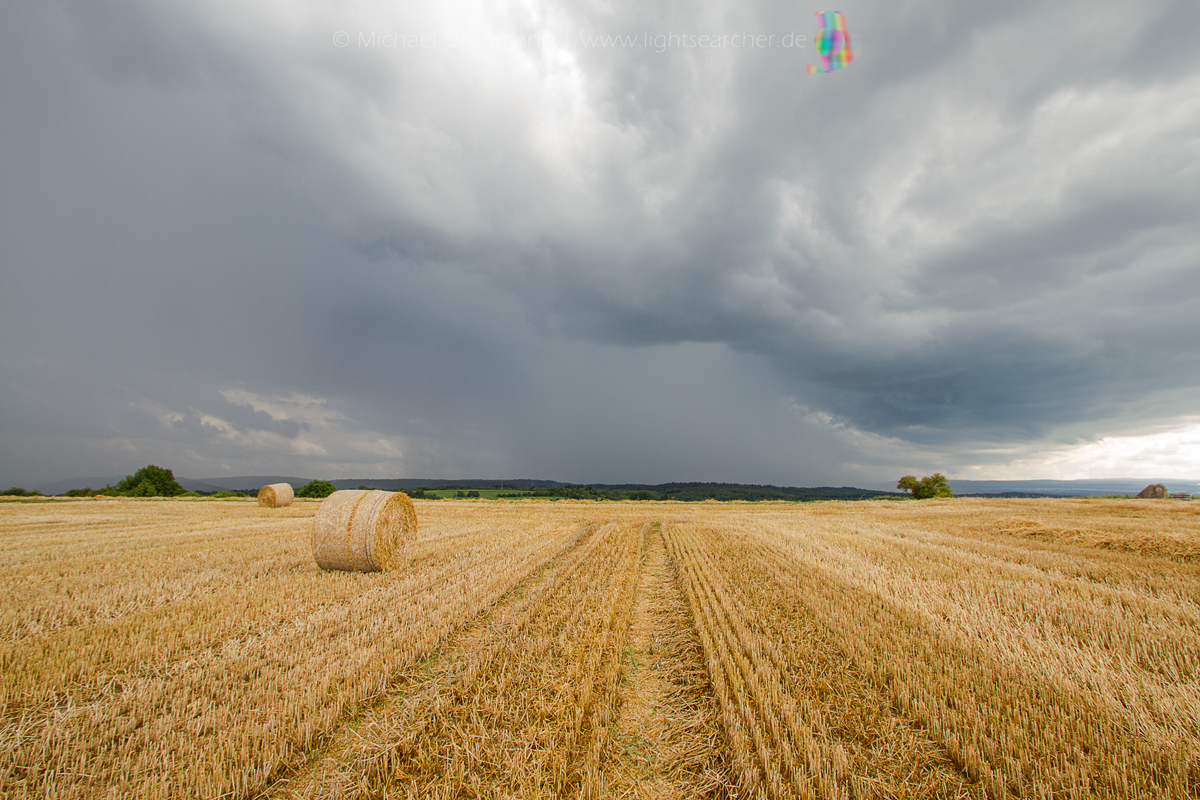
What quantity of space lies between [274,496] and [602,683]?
3513cm

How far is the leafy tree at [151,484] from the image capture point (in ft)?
167

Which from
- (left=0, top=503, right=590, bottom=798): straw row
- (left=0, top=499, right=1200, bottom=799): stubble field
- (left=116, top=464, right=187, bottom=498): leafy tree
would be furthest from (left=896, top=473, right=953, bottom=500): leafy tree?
(left=116, top=464, right=187, bottom=498): leafy tree

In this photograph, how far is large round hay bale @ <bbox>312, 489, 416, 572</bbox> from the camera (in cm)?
1026

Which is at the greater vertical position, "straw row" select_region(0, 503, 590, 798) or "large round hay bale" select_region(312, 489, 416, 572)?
"large round hay bale" select_region(312, 489, 416, 572)

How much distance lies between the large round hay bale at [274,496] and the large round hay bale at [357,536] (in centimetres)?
2594

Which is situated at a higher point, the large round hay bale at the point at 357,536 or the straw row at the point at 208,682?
the large round hay bale at the point at 357,536

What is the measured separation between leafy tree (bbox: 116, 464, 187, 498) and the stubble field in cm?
5605

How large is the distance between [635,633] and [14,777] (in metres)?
5.78

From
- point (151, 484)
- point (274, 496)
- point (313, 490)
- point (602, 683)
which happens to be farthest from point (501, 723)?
point (151, 484)

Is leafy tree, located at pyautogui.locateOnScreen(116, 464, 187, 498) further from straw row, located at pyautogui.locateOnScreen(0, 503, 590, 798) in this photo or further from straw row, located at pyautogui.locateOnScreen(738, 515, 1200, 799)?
straw row, located at pyautogui.locateOnScreen(738, 515, 1200, 799)

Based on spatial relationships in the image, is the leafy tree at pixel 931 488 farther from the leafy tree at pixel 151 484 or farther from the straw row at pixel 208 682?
the leafy tree at pixel 151 484

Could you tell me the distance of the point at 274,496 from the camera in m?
31.5

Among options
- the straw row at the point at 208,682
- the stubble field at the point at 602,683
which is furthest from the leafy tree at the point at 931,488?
the straw row at the point at 208,682

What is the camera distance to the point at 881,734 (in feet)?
12.8
